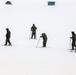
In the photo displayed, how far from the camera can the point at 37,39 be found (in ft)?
77.8

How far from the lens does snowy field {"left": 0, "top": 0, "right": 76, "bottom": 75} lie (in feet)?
40.6

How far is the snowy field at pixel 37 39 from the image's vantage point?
40.6 ft

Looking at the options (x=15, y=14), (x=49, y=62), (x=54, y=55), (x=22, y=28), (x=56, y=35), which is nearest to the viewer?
(x=49, y=62)

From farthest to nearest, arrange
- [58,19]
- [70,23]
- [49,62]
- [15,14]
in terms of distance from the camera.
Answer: [15,14] < [58,19] < [70,23] < [49,62]

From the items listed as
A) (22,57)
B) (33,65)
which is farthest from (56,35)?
(33,65)

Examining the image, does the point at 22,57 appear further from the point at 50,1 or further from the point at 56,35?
the point at 50,1

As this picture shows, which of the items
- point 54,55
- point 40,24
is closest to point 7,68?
point 54,55

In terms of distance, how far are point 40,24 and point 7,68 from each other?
2170 centimetres

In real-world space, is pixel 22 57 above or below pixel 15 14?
below

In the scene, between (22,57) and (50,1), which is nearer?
(22,57)

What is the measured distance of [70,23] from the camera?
33406 millimetres

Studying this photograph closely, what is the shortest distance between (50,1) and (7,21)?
14.4m

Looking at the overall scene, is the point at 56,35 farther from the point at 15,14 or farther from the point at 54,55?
the point at 15,14

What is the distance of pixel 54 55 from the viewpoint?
15992 millimetres
